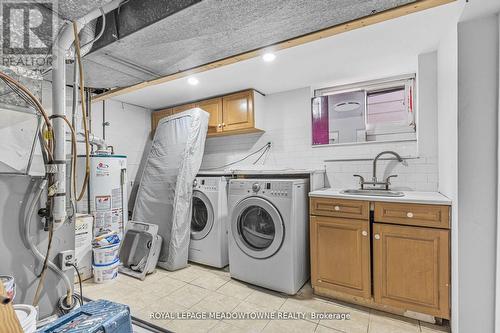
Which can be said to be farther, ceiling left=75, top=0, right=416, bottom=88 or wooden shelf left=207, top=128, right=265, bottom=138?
wooden shelf left=207, top=128, right=265, bottom=138

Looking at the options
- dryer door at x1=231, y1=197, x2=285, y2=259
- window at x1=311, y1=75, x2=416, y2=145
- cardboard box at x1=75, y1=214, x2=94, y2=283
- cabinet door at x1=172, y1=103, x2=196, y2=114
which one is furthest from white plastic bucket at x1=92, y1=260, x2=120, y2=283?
window at x1=311, y1=75, x2=416, y2=145

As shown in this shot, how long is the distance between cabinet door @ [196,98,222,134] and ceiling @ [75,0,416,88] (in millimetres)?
1756

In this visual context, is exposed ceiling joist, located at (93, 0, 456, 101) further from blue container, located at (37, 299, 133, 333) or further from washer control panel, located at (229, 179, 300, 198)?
blue container, located at (37, 299, 133, 333)

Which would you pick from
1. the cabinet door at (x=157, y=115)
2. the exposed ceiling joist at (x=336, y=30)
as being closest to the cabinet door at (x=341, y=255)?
the exposed ceiling joist at (x=336, y=30)

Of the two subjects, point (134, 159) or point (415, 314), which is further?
point (134, 159)

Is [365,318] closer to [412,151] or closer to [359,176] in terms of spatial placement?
[359,176]

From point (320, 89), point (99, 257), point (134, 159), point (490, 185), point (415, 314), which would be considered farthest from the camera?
point (134, 159)

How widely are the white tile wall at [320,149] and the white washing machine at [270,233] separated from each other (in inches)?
24.1

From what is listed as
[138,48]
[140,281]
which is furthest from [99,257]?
[138,48]

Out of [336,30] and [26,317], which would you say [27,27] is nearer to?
[26,317]

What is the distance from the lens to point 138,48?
1193 mm

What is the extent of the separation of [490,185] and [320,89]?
1920 millimetres

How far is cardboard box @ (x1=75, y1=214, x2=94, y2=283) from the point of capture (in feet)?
7.50

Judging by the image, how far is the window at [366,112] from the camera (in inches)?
95.7
